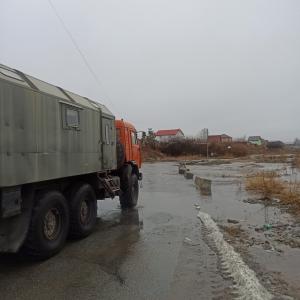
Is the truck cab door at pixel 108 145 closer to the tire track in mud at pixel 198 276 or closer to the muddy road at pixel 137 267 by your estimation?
the muddy road at pixel 137 267

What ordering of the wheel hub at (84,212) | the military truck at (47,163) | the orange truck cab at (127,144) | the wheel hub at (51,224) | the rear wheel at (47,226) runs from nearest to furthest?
the military truck at (47,163) < the rear wheel at (47,226) < the wheel hub at (51,224) < the wheel hub at (84,212) < the orange truck cab at (127,144)

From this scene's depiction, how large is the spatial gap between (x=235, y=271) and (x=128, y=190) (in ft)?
25.3

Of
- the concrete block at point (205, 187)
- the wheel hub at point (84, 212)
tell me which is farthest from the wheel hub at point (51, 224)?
the concrete block at point (205, 187)

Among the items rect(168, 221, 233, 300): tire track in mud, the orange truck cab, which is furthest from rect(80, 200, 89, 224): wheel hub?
the orange truck cab

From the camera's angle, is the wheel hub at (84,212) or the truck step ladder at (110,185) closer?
the wheel hub at (84,212)

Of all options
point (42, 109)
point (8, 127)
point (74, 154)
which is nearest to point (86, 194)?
point (74, 154)

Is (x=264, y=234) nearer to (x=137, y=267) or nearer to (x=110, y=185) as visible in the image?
(x=137, y=267)

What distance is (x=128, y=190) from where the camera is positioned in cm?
1416

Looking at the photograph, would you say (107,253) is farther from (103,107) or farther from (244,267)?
(103,107)

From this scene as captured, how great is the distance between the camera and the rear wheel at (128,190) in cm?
1402

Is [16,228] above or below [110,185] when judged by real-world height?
below

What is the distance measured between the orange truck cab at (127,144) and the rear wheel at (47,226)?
5067 mm

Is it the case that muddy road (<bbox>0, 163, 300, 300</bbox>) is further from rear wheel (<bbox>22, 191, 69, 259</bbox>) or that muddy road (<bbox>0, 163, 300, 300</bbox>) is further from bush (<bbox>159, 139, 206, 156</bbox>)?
bush (<bbox>159, 139, 206, 156</bbox>)

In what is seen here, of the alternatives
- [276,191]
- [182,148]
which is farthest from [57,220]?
[182,148]
